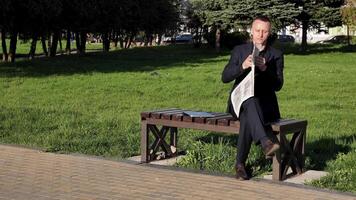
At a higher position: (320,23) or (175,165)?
(320,23)

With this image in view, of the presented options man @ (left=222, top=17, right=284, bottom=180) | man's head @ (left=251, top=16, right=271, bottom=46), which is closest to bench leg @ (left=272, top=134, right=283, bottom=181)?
man @ (left=222, top=17, right=284, bottom=180)

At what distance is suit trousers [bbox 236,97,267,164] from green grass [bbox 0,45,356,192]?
54 cm

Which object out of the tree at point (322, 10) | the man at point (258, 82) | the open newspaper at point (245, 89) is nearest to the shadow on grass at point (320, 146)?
the man at point (258, 82)

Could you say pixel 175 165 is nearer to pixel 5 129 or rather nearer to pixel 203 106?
pixel 5 129

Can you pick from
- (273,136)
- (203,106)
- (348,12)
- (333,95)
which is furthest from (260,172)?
(348,12)

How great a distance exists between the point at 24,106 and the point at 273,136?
7863 mm

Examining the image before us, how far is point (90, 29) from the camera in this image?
1615 inches

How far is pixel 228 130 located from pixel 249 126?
1.39 feet

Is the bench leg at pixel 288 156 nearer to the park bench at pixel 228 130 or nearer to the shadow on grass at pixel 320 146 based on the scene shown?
the park bench at pixel 228 130

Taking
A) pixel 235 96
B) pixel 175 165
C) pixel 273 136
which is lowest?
pixel 175 165

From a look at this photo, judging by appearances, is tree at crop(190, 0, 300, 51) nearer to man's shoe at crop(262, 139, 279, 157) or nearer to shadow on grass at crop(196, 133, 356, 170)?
shadow on grass at crop(196, 133, 356, 170)

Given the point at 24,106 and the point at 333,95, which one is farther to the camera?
the point at 333,95

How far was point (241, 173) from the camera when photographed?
698 centimetres

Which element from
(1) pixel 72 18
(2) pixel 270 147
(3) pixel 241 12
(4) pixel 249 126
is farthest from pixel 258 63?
(3) pixel 241 12
